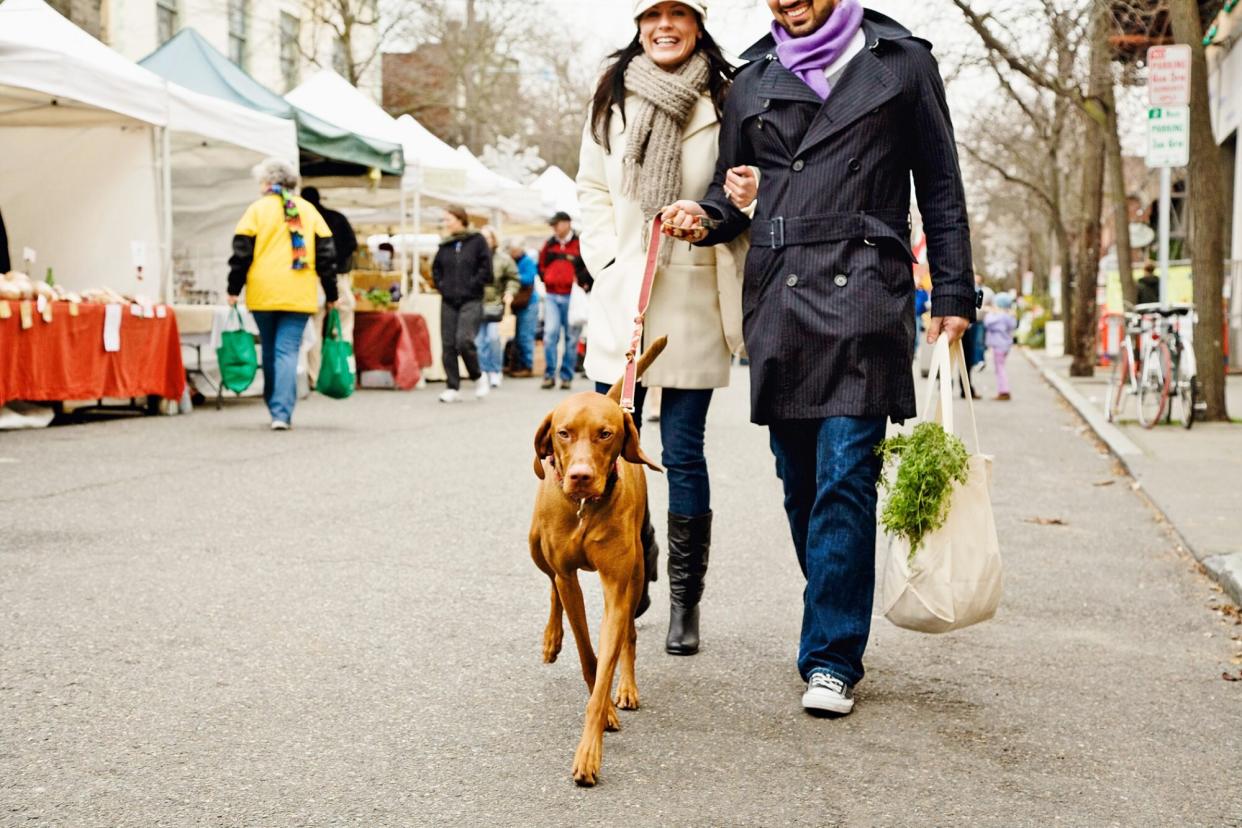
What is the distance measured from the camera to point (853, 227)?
153 inches

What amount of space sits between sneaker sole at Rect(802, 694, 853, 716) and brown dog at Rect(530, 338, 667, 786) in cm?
54

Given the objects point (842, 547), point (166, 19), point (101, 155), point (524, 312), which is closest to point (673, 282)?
point (842, 547)

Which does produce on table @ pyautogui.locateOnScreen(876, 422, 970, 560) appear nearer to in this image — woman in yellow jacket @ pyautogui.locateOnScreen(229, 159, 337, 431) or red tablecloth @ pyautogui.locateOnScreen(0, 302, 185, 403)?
woman in yellow jacket @ pyautogui.locateOnScreen(229, 159, 337, 431)

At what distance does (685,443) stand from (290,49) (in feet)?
112

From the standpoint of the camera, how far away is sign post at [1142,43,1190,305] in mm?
12422

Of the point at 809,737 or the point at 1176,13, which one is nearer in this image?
the point at 809,737

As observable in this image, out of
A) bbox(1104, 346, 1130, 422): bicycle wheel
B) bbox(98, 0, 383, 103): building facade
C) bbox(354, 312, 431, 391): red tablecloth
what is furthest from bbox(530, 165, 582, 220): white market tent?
bbox(1104, 346, 1130, 422): bicycle wheel

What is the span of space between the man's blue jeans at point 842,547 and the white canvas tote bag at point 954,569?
0.33 feet

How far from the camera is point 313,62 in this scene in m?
35.4

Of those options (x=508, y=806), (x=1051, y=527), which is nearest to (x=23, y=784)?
(x=508, y=806)

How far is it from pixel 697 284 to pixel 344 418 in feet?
29.7

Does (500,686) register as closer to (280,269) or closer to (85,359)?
(280,269)

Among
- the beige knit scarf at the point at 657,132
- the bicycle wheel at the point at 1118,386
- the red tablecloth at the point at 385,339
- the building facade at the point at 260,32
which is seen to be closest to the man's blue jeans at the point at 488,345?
the red tablecloth at the point at 385,339

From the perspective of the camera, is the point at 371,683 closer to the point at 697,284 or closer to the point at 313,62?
the point at 697,284
